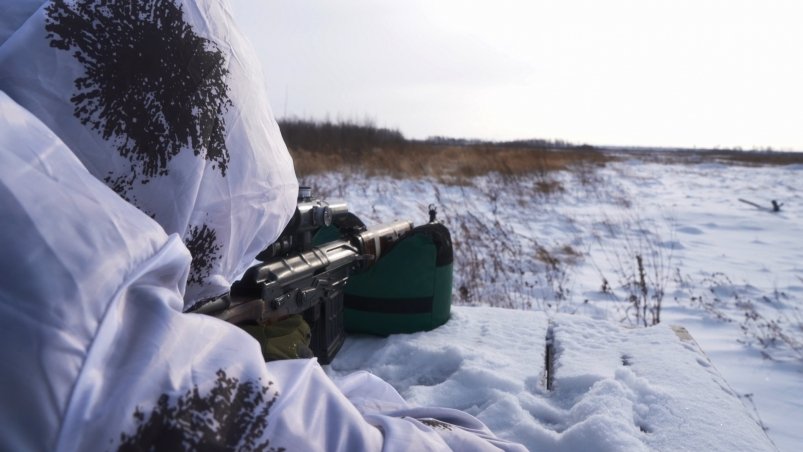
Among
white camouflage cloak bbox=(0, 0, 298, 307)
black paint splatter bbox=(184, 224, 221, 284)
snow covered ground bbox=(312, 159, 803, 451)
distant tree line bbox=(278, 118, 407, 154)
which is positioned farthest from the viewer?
distant tree line bbox=(278, 118, 407, 154)

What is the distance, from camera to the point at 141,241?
0.56 metres

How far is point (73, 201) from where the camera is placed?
524 mm

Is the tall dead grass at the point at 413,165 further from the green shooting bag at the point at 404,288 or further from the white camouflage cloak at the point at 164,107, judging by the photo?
the white camouflage cloak at the point at 164,107

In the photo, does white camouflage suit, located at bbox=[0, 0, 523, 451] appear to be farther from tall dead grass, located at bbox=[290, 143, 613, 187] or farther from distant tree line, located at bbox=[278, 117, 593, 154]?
distant tree line, located at bbox=[278, 117, 593, 154]

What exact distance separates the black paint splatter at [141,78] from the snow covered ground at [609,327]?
1320 mm

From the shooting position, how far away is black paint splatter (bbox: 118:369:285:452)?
1.72 feet

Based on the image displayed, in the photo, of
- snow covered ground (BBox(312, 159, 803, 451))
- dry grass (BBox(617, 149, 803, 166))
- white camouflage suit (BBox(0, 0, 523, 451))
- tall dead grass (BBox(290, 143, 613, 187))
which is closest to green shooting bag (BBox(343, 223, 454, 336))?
snow covered ground (BBox(312, 159, 803, 451))

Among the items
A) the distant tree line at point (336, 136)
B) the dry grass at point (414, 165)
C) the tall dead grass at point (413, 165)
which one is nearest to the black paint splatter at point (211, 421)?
the tall dead grass at point (413, 165)

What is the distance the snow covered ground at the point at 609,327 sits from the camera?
177cm

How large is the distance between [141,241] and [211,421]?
0.19 m

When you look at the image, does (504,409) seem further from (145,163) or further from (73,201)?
(73,201)

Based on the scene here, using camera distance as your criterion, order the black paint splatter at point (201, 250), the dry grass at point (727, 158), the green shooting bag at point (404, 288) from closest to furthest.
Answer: the black paint splatter at point (201, 250)
the green shooting bag at point (404, 288)
the dry grass at point (727, 158)

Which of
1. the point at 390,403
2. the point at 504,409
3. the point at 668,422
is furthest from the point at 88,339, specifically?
the point at 668,422

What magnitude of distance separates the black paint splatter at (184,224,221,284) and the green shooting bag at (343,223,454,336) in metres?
1.69
